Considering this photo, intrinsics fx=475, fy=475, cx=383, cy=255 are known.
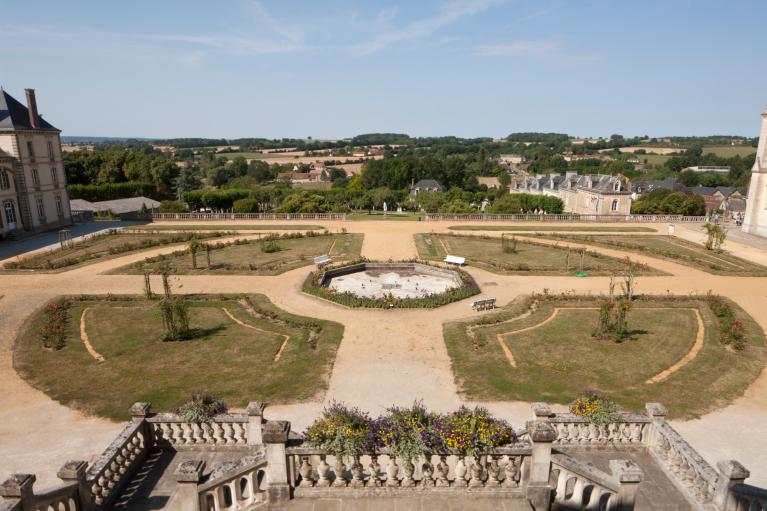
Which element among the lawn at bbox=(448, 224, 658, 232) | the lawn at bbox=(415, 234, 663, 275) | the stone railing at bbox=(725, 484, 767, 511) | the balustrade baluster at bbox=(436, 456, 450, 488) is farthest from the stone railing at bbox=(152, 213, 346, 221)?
the stone railing at bbox=(725, 484, 767, 511)

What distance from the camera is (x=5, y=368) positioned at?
19.9m

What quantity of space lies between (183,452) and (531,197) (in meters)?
74.2

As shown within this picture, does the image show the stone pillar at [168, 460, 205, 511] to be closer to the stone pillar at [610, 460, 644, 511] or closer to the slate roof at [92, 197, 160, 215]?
the stone pillar at [610, 460, 644, 511]

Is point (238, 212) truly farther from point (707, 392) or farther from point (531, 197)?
point (707, 392)

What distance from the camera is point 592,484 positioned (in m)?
9.48

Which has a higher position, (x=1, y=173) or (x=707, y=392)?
(x=1, y=173)

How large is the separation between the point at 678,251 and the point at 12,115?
66.4 m

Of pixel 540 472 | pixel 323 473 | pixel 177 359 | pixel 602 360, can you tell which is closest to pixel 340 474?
pixel 323 473

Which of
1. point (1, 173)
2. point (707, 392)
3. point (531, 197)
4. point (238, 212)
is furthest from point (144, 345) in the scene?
point (531, 197)

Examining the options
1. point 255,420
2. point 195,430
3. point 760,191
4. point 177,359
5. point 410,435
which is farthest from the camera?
point 760,191

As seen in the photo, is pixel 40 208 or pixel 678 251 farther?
pixel 40 208

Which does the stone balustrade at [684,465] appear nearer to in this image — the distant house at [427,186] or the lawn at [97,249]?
the lawn at [97,249]

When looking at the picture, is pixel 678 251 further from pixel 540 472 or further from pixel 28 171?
pixel 28 171

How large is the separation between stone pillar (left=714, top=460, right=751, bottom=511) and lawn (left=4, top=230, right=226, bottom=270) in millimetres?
40570
